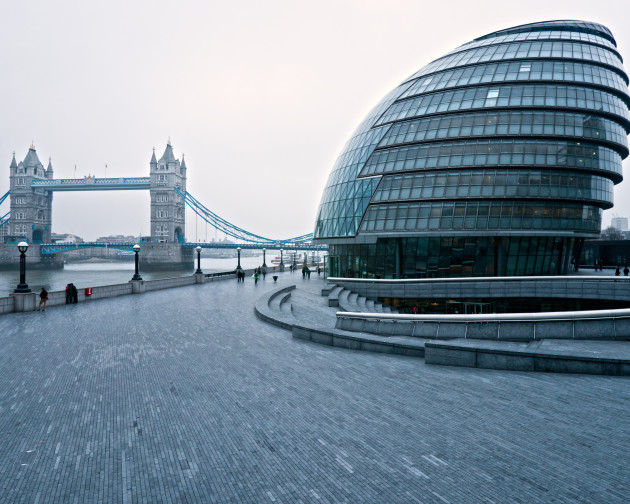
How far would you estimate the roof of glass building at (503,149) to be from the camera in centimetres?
3828

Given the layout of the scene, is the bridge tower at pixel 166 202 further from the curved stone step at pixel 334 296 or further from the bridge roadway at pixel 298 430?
the bridge roadway at pixel 298 430

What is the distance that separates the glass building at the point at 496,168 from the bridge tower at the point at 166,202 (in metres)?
125

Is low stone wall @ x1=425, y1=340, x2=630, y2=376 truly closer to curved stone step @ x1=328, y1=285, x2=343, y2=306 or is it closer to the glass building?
curved stone step @ x1=328, y1=285, x2=343, y2=306

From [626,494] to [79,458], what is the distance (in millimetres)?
7662

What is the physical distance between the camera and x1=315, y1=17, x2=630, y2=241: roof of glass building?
38281 mm

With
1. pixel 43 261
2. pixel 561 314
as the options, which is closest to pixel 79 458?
pixel 561 314

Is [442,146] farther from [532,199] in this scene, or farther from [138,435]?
[138,435]

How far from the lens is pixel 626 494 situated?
497 cm

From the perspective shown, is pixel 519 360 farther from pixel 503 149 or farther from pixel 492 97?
pixel 492 97

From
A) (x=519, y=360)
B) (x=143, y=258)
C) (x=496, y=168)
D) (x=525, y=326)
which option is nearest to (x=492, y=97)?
(x=496, y=168)

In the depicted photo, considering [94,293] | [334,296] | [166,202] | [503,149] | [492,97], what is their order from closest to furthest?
[94,293], [334,296], [503,149], [492,97], [166,202]

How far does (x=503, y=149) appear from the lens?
38656mm

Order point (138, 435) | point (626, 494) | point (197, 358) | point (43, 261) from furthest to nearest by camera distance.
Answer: point (43, 261) < point (197, 358) < point (138, 435) < point (626, 494)

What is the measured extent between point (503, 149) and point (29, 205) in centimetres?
18152
